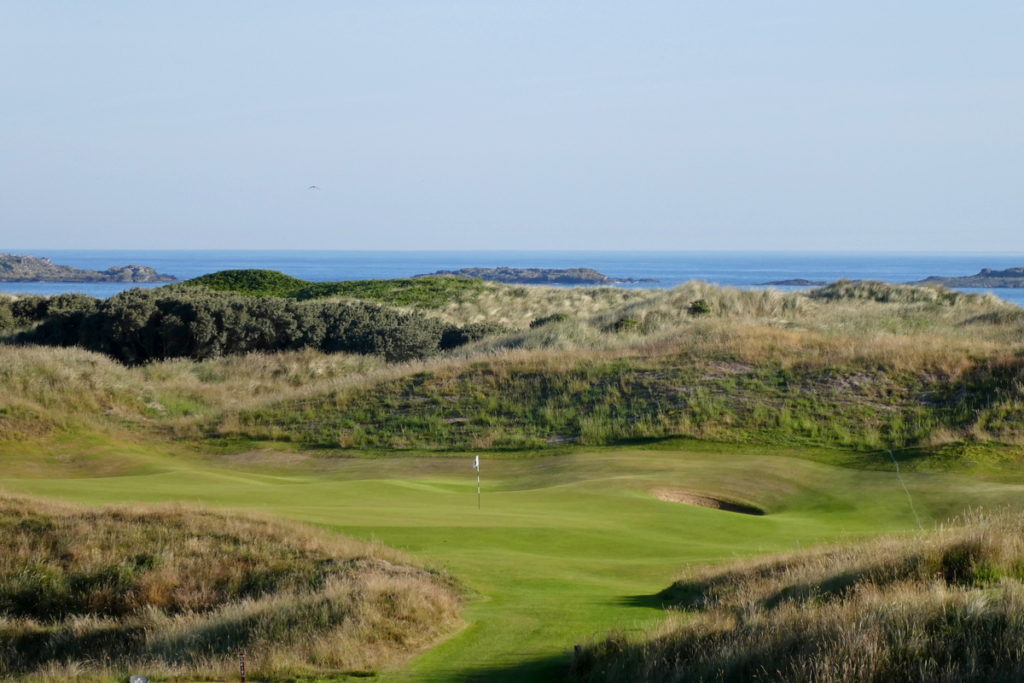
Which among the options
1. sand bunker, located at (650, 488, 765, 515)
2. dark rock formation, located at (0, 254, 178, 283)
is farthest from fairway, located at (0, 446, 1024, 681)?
dark rock formation, located at (0, 254, 178, 283)

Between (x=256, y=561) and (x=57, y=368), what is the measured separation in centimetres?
2282

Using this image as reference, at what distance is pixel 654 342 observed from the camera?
3525cm

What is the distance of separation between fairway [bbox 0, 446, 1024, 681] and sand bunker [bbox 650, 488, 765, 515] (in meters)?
0.24

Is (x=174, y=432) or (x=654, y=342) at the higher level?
(x=654, y=342)

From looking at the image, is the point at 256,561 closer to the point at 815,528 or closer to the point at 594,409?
the point at 815,528

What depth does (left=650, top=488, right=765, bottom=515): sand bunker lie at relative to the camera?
19.8 metres

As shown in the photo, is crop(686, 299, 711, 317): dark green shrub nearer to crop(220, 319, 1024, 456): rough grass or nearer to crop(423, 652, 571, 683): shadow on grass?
crop(220, 319, 1024, 456): rough grass

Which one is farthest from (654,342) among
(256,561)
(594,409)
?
(256,561)

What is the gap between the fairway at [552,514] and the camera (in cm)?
991

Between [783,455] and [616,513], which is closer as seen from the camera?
[616,513]

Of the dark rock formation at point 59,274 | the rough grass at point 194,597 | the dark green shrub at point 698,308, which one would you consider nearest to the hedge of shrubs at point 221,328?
the dark green shrub at point 698,308

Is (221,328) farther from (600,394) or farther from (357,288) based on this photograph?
(357,288)

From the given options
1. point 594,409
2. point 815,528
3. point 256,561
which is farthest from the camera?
point 594,409

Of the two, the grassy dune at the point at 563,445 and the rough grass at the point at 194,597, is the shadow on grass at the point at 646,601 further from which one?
the rough grass at the point at 194,597
